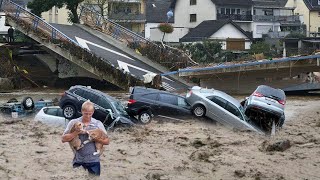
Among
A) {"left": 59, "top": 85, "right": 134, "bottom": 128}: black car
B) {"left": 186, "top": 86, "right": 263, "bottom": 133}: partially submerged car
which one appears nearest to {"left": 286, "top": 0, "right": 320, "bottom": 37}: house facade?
{"left": 186, "top": 86, "right": 263, "bottom": 133}: partially submerged car

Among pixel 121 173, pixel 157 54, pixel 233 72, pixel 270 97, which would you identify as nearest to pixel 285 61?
pixel 233 72

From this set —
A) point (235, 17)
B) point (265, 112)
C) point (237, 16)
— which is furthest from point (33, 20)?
point (237, 16)

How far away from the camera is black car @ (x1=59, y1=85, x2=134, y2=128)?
17594 millimetres

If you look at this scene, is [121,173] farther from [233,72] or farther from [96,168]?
[233,72]

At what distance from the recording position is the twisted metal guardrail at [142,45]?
38.1m

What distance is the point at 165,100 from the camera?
63.5ft

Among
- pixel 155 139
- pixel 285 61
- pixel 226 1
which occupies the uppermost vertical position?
pixel 226 1

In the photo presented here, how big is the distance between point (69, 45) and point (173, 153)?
22801 mm

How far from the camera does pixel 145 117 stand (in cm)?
1884

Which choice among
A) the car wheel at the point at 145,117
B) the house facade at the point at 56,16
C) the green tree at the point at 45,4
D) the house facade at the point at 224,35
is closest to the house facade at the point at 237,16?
the house facade at the point at 224,35

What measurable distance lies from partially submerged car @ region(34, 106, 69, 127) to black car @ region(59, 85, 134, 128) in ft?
0.56

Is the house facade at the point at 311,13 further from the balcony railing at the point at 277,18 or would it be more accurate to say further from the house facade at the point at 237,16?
the balcony railing at the point at 277,18

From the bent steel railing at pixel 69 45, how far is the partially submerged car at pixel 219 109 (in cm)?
1430

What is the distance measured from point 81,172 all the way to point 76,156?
4.07ft
